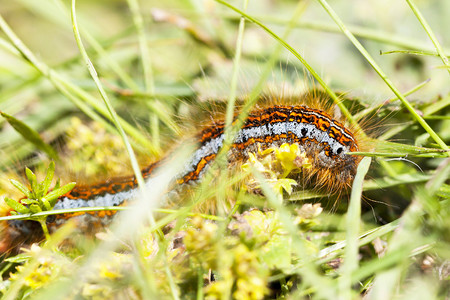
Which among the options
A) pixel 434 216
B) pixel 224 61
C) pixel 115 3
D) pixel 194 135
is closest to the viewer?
pixel 434 216

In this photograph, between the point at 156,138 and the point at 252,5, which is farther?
the point at 252,5

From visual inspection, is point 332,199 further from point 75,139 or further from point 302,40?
point 302,40

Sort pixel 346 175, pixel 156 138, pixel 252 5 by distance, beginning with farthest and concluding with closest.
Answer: pixel 252 5
pixel 156 138
pixel 346 175

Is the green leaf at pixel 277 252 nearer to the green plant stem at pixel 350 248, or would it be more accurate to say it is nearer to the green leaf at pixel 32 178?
the green plant stem at pixel 350 248

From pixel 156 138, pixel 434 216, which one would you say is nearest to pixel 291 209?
pixel 434 216

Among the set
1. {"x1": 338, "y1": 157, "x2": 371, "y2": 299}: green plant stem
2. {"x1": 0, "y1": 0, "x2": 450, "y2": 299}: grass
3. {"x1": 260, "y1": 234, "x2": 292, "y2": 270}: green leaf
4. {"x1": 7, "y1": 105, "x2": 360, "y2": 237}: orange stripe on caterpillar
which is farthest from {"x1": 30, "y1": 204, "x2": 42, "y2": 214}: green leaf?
{"x1": 338, "y1": 157, "x2": 371, "y2": 299}: green plant stem

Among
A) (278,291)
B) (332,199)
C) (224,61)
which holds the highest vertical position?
(224,61)

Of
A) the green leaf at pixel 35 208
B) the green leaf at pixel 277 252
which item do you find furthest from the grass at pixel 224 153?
the green leaf at pixel 35 208
